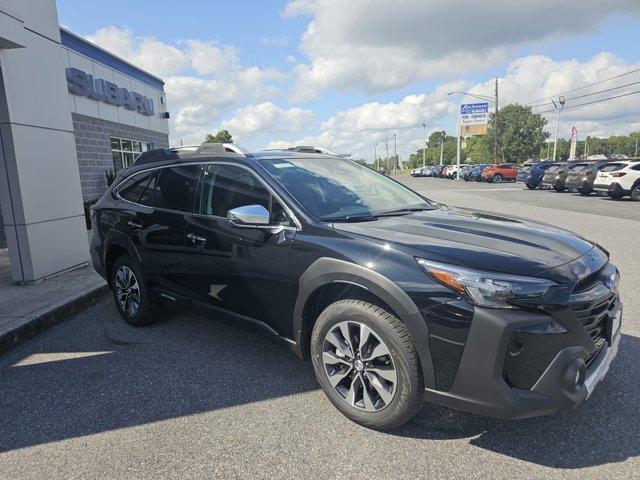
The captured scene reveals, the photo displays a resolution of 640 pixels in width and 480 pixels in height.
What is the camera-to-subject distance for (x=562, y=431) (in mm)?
2721

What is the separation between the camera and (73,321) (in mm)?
5117

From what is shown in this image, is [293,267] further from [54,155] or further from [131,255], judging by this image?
[54,155]

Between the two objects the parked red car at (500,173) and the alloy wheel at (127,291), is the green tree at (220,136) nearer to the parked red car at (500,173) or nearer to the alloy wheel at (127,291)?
the parked red car at (500,173)

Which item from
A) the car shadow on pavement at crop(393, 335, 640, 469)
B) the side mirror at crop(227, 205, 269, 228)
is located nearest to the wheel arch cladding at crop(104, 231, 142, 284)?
the side mirror at crop(227, 205, 269, 228)

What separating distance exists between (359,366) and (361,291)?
47 centimetres

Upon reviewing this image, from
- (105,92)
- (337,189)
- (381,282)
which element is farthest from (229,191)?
(105,92)

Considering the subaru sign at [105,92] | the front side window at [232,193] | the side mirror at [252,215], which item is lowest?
the side mirror at [252,215]

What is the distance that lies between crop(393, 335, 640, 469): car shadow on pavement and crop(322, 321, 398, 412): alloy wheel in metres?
0.29

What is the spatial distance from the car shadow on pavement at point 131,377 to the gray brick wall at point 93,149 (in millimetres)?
10043

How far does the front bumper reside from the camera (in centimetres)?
229

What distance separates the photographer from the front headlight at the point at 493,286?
2.33 metres

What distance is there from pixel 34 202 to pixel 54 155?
824mm

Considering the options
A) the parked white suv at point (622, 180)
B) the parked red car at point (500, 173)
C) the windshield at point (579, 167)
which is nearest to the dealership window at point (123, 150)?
the parked white suv at point (622, 180)

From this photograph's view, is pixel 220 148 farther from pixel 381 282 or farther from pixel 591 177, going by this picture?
pixel 591 177
